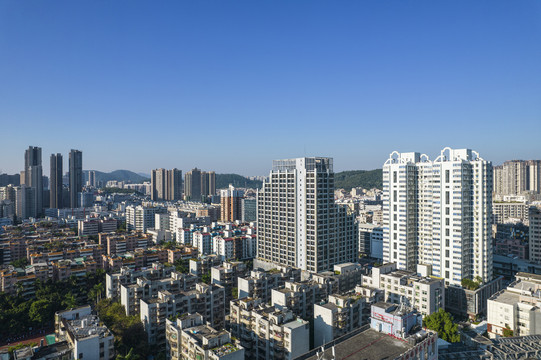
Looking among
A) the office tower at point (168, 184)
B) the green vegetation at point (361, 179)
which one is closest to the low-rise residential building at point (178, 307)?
the office tower at point (168, 184)

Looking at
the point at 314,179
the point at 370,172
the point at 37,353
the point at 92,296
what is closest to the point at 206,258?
the point at 92,296

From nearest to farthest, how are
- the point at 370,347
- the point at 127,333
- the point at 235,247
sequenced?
the point at 370,347 → the point at 127,333 → the point at 235,247

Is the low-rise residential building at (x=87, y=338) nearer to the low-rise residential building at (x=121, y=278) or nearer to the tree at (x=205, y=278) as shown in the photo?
the low-rise residential building at (x=121, y=278)

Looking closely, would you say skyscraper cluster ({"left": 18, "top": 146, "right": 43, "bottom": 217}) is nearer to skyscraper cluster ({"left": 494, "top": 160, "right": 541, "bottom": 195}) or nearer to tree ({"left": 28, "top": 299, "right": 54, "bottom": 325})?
tree ({"left": 28, "top": 299, "right": 54, "bottom": 325})

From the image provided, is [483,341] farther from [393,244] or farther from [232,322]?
[393,244]

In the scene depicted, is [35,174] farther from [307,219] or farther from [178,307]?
[178,307]

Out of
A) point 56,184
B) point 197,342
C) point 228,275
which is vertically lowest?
point 228,275

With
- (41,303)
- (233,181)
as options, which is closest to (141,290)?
(41,303)
